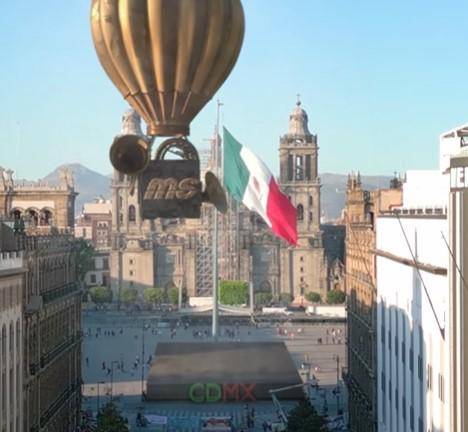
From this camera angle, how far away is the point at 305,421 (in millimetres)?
31531

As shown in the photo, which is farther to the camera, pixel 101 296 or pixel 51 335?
pixel 101 296

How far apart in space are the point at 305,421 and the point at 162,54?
21473 millimetres

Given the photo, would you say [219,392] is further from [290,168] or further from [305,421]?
[290,168]

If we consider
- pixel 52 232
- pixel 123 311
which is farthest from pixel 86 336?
pixel 52 232

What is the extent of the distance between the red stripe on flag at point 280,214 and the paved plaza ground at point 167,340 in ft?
53.7

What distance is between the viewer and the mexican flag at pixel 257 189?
24.9 meters

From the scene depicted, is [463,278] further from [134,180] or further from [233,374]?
[233,374]

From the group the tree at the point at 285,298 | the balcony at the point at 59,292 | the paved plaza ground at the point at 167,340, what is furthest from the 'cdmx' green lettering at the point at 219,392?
the tree at the point at 285,298

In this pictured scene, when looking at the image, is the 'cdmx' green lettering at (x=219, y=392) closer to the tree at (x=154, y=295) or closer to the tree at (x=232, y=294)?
the tree at (x=232, y=294)

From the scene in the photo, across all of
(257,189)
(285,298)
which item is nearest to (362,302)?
(257,189)

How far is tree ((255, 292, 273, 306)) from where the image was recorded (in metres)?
91.3

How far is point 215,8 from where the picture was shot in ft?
37.9

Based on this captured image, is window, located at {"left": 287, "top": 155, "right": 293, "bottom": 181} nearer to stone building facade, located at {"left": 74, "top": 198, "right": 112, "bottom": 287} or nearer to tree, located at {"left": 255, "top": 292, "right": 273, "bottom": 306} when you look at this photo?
tree, located at {"left": 255, "top": 292, "right": 273, "bottom": 306}

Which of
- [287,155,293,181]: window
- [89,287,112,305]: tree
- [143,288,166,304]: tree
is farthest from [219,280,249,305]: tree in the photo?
[287,155,293,181]: window
